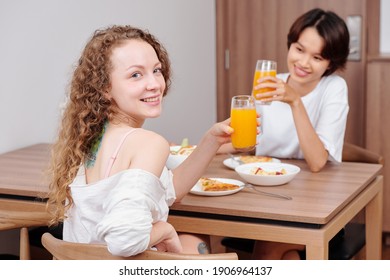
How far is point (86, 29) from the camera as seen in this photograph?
3.09m

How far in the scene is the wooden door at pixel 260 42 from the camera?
3.84 meters

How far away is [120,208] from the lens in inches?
57.8

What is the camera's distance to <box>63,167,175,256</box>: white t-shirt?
1.46m

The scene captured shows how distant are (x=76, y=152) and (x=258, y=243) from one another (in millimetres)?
872

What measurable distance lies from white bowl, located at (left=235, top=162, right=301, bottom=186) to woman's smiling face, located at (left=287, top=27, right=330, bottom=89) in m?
0.53

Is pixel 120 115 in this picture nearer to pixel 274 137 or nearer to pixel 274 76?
pixel 274 76

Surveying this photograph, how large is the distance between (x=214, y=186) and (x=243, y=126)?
198 mm

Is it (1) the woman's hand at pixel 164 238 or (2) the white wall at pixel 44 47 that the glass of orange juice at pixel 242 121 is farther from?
(2) the white wall at pixel 44 47

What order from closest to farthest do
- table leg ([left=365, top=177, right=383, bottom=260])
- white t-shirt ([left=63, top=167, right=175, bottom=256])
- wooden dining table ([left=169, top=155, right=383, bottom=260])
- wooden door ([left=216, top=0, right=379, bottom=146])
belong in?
1. white t-shirt ([left=63, top=167, right=175, bottom=256])
2. wooden dining table ([left=169, top=155, right=383, bottom=260])
3. table leg ([left=365, top=177, right=383, bottom=260])
4. wooden door ([left=216, top=0, right=379, bottom=146])

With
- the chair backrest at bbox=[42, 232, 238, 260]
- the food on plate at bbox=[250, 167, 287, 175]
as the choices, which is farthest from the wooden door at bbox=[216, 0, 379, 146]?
the chair backrest at bbox=[42, 232, 238, 260]

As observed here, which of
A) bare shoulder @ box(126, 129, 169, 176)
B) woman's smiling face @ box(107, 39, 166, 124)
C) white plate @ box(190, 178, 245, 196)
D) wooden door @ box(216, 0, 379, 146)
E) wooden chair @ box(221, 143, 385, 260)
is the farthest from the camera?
wooden door @ box(216, 0, 379, 146)

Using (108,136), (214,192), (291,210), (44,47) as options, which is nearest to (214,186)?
(214,192)

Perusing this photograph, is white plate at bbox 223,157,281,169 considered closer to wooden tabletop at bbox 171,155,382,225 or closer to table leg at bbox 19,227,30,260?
wooden tabletop at bbox 171,155,382,225

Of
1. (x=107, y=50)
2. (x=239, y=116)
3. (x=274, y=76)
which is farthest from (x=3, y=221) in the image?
(x=274, y=76)
